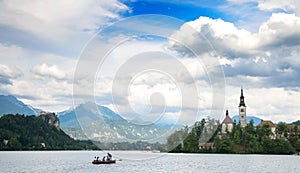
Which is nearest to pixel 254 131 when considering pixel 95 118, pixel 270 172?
pixel 270 172

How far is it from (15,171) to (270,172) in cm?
4318

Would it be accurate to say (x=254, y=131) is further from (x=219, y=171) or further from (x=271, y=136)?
(x=219, y=171)

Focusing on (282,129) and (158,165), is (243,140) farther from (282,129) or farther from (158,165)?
(158,165)

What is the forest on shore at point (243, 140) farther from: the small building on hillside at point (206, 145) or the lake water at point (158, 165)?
the lake water at point (158, 165)

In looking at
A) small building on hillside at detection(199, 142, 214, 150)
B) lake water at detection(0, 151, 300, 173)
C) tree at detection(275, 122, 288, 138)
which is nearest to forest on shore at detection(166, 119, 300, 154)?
tree at detection(275, 122, 288, 138)

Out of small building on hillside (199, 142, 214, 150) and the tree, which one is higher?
the tree

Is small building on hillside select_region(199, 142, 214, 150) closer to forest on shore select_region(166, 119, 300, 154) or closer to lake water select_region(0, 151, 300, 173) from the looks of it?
forest on shore select_region(166, 119, 300, 154)

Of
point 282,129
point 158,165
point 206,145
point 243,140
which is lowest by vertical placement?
point 158,165

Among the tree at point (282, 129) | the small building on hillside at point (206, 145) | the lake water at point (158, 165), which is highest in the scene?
the tree at point (282, 129)

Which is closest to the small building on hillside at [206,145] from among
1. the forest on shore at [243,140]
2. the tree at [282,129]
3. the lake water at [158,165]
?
the forest on shore at [243,140]

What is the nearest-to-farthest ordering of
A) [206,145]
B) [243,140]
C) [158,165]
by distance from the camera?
1. [158,165]
2. [243,140]
3. [206,145]

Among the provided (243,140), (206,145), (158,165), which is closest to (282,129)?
(243,140)

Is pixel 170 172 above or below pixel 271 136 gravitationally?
below

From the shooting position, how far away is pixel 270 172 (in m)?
72.6
